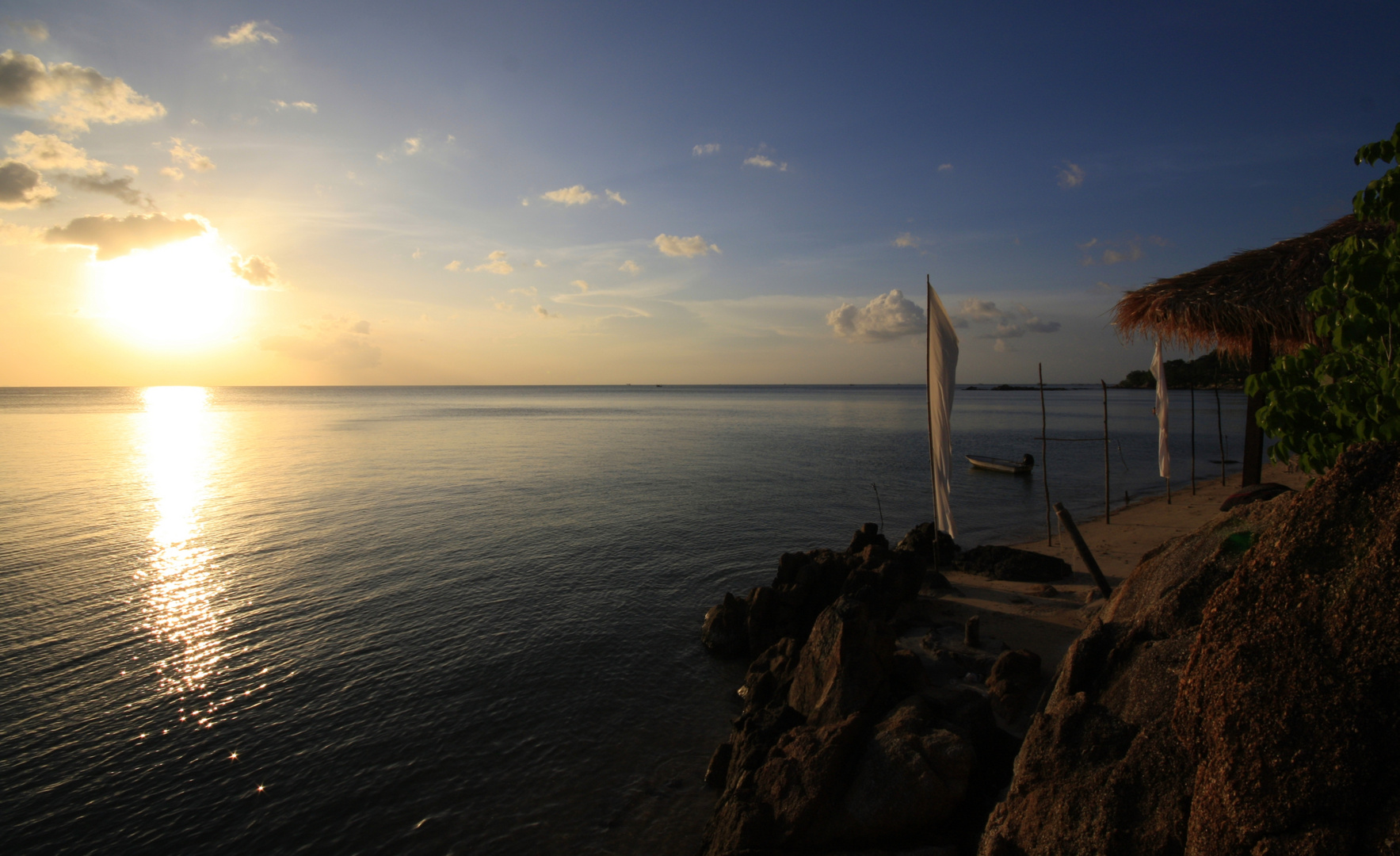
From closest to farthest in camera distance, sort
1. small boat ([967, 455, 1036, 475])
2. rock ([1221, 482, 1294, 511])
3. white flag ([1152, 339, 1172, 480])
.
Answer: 1. rock ([1221, 482, 1294, 511])
2. white flag ([1152, 339, 1172, 480])
3. small boat ([967, 455, 1036, 475])

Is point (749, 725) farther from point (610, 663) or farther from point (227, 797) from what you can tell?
point (227, 797)

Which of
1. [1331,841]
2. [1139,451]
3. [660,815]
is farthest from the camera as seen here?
[1139,451]

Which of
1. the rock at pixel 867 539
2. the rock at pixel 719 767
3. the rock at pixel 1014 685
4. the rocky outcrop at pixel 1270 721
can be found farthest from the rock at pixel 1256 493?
the rock at pixel 719 767

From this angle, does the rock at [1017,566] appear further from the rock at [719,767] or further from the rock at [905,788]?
the rock at [905,788]

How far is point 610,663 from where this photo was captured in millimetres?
10930

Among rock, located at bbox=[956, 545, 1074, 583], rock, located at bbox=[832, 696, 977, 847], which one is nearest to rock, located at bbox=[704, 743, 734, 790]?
rock, located at bbox=[832, 696, 977, 847]

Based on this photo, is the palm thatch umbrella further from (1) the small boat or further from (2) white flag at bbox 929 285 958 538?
(1) the small boat

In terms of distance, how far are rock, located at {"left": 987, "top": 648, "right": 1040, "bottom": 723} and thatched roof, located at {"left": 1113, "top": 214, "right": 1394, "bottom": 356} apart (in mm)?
8129

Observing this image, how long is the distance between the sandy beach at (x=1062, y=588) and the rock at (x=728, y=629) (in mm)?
3728

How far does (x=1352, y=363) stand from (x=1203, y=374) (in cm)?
10048

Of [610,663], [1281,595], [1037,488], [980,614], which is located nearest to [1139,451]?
[1037,488]

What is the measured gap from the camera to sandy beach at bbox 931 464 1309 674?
34.1 feet

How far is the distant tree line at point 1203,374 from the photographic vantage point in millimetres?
16719

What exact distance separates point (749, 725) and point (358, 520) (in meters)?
18.6
